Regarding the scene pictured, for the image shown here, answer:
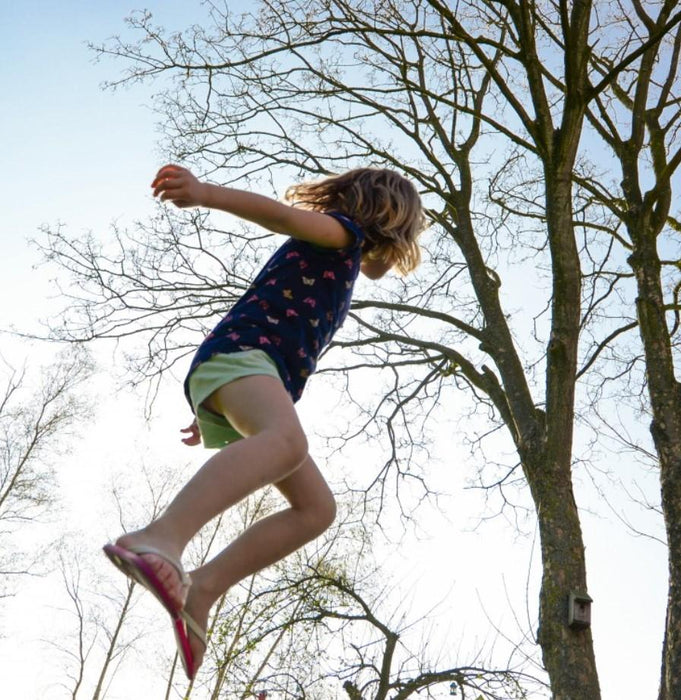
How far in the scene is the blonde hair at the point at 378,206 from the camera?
229cm

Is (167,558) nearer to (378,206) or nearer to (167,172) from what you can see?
(167,172)

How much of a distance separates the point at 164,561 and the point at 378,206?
45.0 inches

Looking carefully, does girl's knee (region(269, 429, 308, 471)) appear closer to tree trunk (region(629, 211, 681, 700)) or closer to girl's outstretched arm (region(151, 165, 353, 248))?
girl's outstretched arm (region(151, 165, 353, 248))

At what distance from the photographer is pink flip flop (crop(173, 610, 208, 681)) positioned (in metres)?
1.79

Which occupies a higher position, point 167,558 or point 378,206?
point 378,206

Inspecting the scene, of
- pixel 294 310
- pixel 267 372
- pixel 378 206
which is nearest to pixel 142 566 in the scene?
pixel 267 372

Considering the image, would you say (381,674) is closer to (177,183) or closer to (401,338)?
(401,338)

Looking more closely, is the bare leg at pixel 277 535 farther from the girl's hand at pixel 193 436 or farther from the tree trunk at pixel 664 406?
the tree trunk at pixel 664 406

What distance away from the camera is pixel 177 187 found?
185 cm

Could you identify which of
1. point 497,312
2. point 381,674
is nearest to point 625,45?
point 497,312

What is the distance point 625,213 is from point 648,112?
114 cm

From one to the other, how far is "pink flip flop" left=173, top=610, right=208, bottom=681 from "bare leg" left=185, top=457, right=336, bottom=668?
0.13 meters

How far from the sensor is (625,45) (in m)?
6.89

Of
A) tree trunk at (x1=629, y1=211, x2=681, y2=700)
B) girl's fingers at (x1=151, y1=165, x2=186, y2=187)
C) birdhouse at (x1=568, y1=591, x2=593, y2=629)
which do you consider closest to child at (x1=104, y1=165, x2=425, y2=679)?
girl's fingers at (x1=151, y1=165, x2=186, y2=187)
